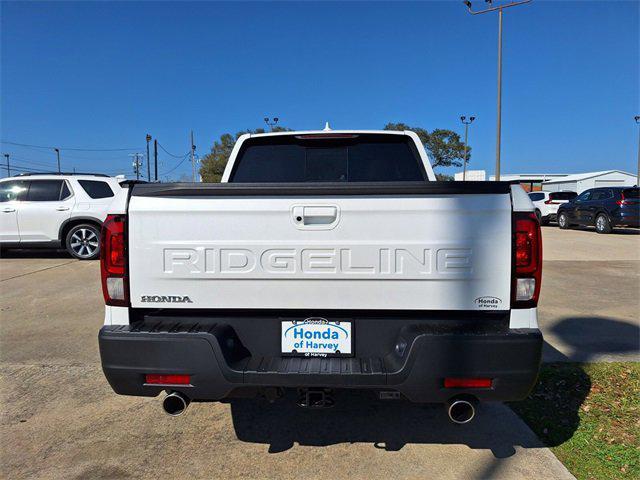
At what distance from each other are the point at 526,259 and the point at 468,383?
0.69 metres

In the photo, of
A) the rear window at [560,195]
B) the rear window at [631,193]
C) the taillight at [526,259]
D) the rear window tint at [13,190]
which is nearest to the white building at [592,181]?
the rear window at [560,195]

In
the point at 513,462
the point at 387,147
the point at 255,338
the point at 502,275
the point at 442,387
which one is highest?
the point at 387,147

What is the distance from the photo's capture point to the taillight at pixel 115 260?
2.40 m

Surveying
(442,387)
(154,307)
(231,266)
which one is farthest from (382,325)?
(154,307)

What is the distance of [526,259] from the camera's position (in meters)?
2.31

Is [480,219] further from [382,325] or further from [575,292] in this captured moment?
[575,292]

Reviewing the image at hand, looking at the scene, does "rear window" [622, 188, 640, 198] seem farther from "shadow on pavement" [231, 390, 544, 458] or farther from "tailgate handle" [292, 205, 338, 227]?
"tailgate handle" [292, 205, 338, 227]

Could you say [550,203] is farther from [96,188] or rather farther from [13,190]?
[13,190]

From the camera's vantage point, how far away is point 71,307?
6.34m

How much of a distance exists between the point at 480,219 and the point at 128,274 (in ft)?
6.00

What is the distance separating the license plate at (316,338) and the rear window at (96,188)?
925 cm

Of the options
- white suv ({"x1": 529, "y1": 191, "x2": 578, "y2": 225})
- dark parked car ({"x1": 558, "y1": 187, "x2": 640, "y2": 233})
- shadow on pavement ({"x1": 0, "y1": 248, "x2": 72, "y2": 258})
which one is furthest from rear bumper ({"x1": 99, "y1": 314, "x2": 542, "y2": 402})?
white suv ({"x1": 529, "y1": 191, "x2": 578, "y2": 225})

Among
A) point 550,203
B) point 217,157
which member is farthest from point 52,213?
point 217,157

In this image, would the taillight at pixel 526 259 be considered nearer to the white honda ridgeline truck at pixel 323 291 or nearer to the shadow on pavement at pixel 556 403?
the white honda ridgeline truck at pixel 323 291
